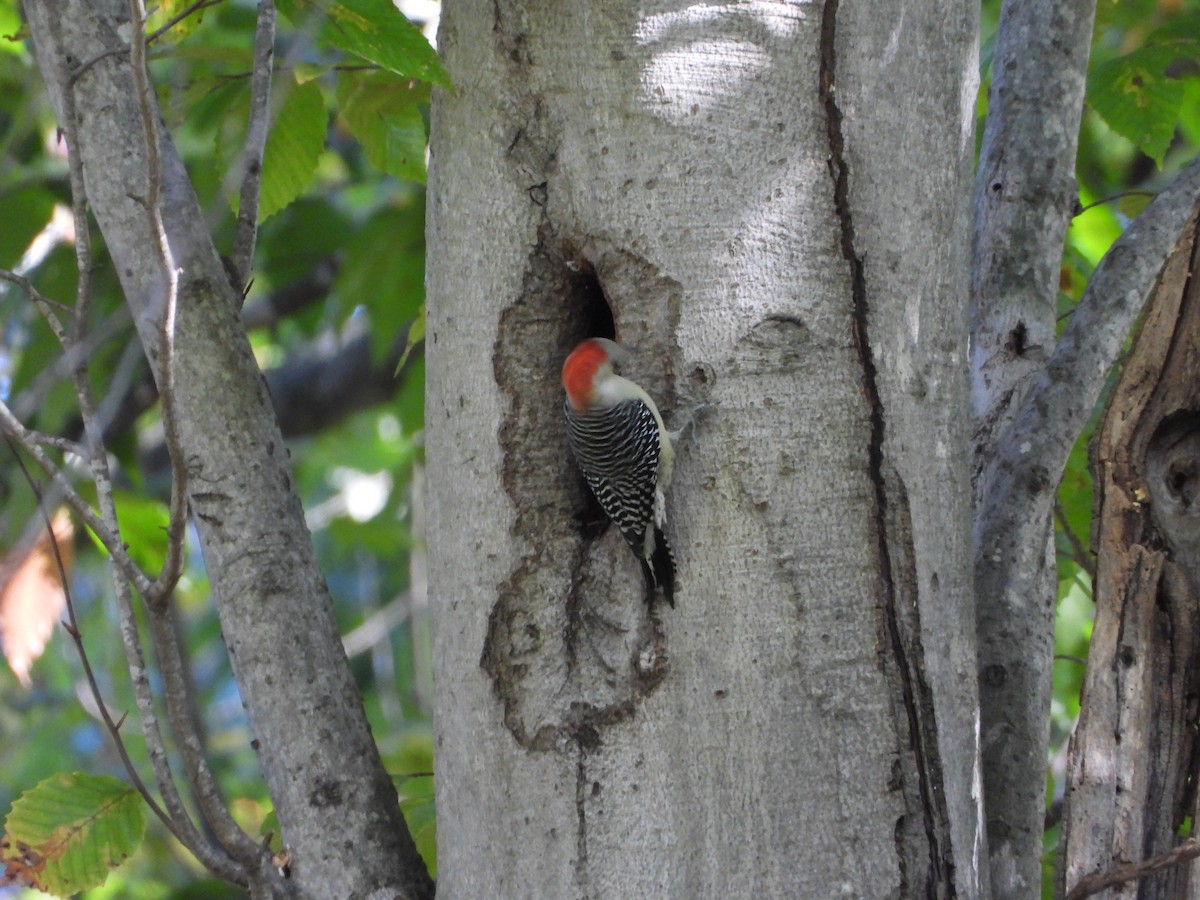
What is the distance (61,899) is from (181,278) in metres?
1.14

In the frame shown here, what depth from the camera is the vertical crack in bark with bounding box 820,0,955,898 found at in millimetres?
1846

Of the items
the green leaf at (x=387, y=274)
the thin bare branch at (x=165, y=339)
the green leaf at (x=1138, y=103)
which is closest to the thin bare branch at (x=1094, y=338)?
the green leaf at (x=1138, y=103)

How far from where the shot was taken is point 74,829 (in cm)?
212

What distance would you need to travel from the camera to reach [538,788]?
1.91 meters

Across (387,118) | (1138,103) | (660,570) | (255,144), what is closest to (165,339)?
(255,144)

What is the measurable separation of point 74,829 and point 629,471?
4.46 ft

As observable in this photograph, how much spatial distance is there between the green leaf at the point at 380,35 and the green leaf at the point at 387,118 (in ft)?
2.76

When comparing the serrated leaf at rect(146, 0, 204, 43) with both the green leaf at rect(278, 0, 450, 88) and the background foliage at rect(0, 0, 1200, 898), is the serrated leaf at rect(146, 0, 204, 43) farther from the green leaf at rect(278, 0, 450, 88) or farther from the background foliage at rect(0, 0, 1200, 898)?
the green leaf at rect(278, 0, 450, 88)

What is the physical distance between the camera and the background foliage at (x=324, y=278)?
2762 millimetres

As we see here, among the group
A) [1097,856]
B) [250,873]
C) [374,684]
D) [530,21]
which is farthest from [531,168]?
[374,684]

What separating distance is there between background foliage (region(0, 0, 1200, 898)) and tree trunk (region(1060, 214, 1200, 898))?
1.06ft

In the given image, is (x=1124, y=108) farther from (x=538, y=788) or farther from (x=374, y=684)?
(x=374, y=684)

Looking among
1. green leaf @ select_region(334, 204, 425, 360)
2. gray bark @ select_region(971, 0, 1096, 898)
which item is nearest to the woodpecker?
gray bark @ select_region(971, 0, 1096, 898)

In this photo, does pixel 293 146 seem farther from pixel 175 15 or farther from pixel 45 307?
pixel 45 307
